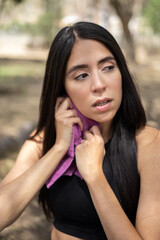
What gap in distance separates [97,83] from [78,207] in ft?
2.08

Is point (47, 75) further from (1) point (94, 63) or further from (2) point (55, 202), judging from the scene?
(2) point (55, 202)

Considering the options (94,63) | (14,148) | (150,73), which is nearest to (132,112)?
(94,63)

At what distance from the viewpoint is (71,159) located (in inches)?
70.0

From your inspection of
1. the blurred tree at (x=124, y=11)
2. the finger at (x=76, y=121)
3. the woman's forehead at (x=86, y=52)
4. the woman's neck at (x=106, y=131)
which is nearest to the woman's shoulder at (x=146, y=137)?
the woman's neck at (x=106, y=131)

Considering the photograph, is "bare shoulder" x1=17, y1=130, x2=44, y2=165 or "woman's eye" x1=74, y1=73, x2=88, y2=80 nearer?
"woman's eye" x1=74, y1=73, x2=88, y2=80

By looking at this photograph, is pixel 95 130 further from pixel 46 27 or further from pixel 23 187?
pixel 46 27

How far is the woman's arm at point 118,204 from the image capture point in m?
1.45

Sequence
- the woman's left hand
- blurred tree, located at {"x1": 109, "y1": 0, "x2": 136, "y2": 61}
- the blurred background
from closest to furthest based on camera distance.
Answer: the woman's left hand, the blurred background, blurred tree, located at {"x1": 109, "y1": 0, "x2": 136, "y2": 61}

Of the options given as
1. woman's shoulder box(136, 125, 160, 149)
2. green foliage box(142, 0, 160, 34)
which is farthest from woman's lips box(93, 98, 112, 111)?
green foliage box(142, 0, 160, 34)

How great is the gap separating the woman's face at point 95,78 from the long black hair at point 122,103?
0.13 feet

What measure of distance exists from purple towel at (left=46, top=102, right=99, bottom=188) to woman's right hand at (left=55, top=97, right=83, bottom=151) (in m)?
0.02

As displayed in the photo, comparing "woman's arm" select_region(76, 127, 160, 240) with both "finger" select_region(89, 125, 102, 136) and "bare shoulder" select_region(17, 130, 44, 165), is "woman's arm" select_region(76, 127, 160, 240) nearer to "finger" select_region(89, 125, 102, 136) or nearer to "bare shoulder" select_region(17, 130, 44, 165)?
"finger" select_region(89, 125, 102, 136)

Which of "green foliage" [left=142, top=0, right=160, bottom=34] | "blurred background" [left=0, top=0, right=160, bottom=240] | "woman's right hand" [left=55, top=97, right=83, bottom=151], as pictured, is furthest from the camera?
"green foliage" [left=142, top=0, right=160, bottom=34]

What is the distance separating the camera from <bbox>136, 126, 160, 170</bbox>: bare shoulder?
63.2 inches
